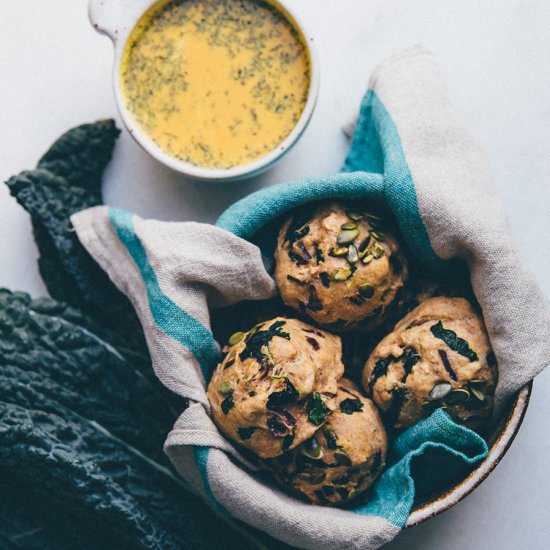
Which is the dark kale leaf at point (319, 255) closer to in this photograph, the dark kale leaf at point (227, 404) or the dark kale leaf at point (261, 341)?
the dark kale leaf at point (261, 341)

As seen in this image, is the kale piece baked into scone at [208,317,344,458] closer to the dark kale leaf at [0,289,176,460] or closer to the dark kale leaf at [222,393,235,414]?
the dark kale leaf at [222,393,235,414]

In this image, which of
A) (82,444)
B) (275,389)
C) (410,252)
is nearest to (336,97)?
(410,252)

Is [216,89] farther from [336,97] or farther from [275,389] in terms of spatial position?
[275,389]

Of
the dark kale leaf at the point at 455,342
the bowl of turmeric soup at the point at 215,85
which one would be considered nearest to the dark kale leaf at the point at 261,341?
the dark kale leaf at the point at 455,342

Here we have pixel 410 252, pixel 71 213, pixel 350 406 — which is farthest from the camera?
pixel 71 213

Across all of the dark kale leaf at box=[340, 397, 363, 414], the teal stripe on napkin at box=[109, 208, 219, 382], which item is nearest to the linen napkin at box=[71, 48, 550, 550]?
the teal stripe on napkin at box=[109, 208, 219, 382]

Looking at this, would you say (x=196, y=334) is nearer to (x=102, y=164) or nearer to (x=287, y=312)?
(x=287, y=312)

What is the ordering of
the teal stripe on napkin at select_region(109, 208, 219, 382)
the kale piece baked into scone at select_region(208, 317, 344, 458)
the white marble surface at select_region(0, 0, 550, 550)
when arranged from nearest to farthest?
the kale piece baked into scone at select_region(208, 317, 344, 458)
the teal stripe on napkin at select_region(109, 208, 219, 382)
the white marble surface at select_region(0, 0, 550, 550)
